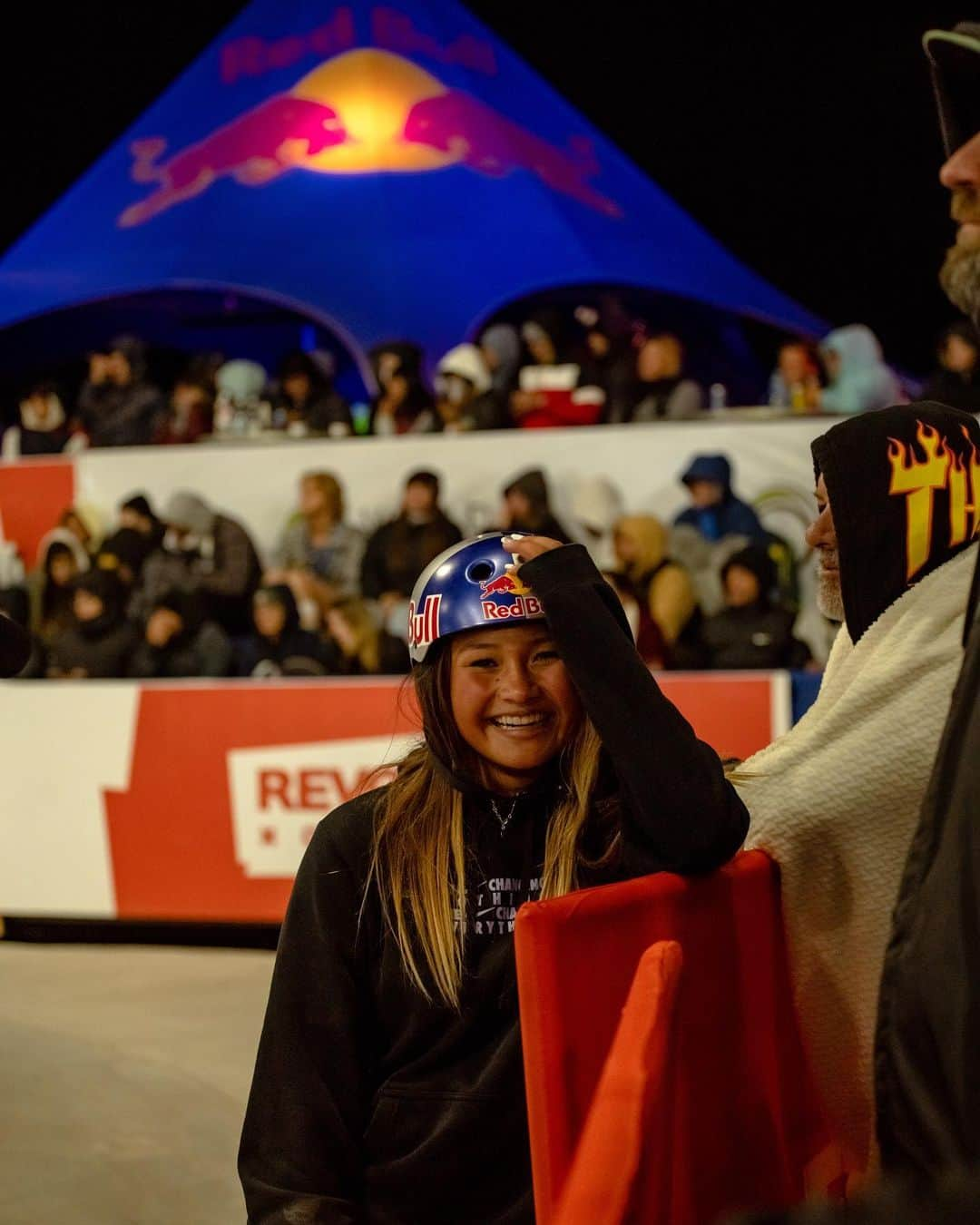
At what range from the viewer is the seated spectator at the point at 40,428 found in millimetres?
8883

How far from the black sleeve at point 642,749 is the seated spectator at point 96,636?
5869 millimetres

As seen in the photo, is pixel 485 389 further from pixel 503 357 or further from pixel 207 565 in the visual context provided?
pixel 207 565

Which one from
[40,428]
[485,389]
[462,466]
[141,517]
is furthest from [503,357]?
[40,428]

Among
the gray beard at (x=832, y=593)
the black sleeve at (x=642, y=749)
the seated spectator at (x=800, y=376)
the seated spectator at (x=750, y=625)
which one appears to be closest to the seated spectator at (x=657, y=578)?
the seated spectator at (x=750, y=625)

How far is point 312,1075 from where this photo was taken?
2.29 meters

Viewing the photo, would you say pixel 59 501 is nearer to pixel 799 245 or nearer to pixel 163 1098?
pixel 163 1098

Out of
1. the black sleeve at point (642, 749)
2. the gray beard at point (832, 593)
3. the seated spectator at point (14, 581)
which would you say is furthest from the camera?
the seated spectator at point (14, 581)

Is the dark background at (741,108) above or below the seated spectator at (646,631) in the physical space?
above

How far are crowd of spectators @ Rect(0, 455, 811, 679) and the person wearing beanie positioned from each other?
442 cm

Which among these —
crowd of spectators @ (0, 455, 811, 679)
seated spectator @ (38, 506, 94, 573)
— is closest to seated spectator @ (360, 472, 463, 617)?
crowd of spectators @ (0, 455, 811, 679)

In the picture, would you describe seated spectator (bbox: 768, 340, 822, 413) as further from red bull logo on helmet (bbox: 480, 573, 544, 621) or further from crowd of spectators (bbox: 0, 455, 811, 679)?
red bull logo on helmet (bbox: 480, 573, 544, 621)

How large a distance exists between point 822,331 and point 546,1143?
28.8 feet

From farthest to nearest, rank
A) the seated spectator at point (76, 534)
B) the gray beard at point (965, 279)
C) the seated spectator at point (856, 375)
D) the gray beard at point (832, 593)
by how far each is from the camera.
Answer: the seated spectator at point (76, 534) < the seated spectator at point (856, 375) < the gray beard at point (832, 593) < the gray beard at point (965, 279)

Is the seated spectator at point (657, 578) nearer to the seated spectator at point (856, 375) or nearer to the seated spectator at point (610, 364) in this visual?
the seated spectator at point (610, 364)
